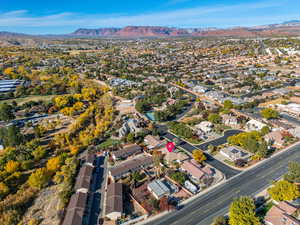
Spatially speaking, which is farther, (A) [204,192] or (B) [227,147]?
(B) [227,147]

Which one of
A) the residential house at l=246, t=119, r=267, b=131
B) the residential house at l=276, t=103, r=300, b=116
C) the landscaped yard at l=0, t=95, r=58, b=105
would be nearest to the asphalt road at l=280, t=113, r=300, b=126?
the residential house at l=276, t=103, r=300, b=116

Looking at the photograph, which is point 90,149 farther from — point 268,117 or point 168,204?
point 268,117

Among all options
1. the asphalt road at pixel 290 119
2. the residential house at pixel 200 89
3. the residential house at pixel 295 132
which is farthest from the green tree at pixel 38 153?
the asphalt road at pixel 290 119

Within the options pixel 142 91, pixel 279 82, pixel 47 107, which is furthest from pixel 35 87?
pixel 279 82

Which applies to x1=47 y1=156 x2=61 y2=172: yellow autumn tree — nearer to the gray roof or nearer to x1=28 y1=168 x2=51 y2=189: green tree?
x1=28 y1=168 x2=51 y2=189: green tree

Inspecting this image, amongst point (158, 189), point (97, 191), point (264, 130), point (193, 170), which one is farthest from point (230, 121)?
point (97, 191)

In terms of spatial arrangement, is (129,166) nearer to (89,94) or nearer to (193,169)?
(193,169)

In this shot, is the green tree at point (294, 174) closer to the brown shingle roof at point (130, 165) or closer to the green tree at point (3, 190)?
the brown shingle roof at point (130, 165)
